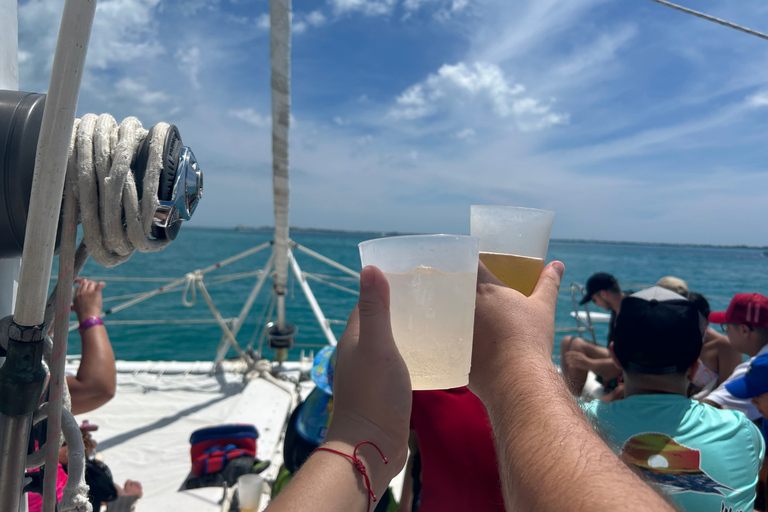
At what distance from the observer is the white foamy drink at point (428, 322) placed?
822 mm

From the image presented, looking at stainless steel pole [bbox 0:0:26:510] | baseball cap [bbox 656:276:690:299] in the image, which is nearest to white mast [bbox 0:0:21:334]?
stainless steel pole [bbox 0:0:26:510]

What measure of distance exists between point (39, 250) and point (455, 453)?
1.26 meters

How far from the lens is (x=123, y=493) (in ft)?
7.82

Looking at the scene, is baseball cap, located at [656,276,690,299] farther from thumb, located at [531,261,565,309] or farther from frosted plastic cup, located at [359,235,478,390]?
frosted plastic cup, located at [359,235,478,390]

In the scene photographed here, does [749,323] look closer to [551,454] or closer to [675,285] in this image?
[675,285]

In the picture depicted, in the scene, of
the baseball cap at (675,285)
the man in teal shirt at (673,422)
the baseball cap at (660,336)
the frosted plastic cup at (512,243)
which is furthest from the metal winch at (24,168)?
the baseball cap at (675,285)

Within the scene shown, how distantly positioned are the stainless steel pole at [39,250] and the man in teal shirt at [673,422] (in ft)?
4.37

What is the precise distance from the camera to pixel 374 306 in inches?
28.8

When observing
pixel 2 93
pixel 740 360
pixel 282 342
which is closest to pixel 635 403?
pixel 2 93

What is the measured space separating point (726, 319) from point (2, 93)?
353 centimetres

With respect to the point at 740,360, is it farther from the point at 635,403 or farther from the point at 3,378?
the point at 3,378

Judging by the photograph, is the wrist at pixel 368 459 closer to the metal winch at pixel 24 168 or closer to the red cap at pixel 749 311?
the metal winch at pixel 24 168

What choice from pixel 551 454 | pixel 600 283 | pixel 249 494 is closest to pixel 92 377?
pixel 249 494

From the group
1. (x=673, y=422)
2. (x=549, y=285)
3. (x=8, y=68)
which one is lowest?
(x=673, y=422)
